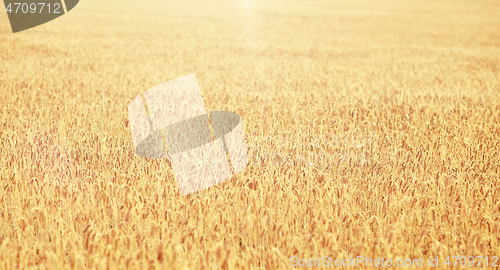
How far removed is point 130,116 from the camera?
4.86m

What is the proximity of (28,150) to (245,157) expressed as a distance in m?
2.11

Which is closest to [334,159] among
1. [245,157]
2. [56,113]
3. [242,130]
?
[245,157]

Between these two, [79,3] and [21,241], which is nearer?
[21,241]

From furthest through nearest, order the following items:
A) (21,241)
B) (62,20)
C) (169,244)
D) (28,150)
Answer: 1. (62,20)
2. (28,150)
3. (21,241)
4. (169,244)

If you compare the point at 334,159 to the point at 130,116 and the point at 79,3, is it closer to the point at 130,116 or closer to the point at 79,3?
the point at 130,116

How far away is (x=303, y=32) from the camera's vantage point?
1991 cm

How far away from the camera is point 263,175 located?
3041 millimetres

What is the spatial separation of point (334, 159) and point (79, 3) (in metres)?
34.5

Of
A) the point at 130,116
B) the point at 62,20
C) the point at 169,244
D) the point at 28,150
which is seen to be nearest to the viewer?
the point at 169,244

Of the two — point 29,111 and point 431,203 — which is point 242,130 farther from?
point 29,111

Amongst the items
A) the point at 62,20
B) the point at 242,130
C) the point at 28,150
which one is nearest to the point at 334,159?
the point at 242,130

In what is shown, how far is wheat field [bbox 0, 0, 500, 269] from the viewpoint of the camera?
2223 mm

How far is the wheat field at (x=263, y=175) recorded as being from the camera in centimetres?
222

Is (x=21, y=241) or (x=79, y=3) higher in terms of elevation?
(x=79, y=3)
